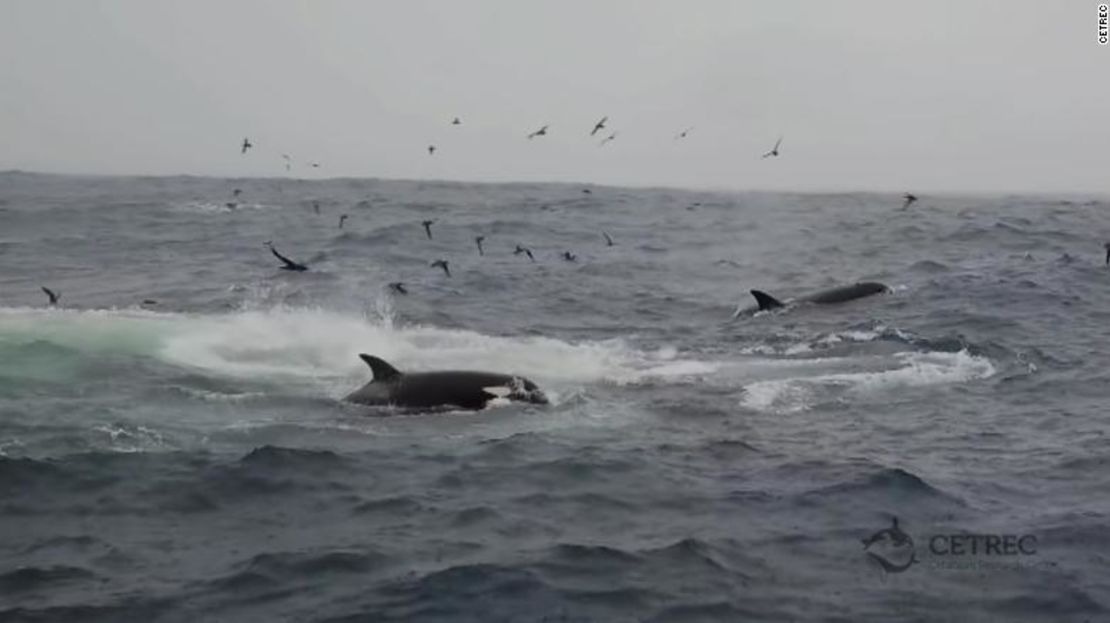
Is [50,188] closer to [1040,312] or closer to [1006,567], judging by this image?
[1040,312]

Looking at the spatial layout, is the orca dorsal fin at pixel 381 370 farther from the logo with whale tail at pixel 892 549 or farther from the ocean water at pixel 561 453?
the logo with whale tail at pixel 892 549

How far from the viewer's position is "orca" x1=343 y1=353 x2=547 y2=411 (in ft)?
64.2

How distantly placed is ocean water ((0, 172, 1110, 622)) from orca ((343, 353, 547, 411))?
554 mm

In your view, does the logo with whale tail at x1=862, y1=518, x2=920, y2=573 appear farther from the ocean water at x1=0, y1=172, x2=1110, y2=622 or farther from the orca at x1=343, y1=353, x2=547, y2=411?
the orca at x1=343, y1=353, x2=547, y2=411

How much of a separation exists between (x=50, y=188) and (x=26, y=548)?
8467 centimetres

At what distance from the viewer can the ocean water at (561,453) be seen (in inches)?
465

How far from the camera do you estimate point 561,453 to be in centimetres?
1688

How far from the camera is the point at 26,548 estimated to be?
13047mm

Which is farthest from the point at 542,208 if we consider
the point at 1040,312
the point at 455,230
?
the point at 1040,312

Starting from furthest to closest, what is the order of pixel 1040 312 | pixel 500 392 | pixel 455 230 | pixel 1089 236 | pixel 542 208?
pixel 542 208, pixel 455 230, pixel 1089 236, pixel 1040 312, pixel 500 392

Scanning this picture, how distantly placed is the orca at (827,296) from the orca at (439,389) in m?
11.5

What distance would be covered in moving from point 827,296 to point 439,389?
15.1m

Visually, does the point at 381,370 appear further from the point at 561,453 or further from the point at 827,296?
the point at 827,296
